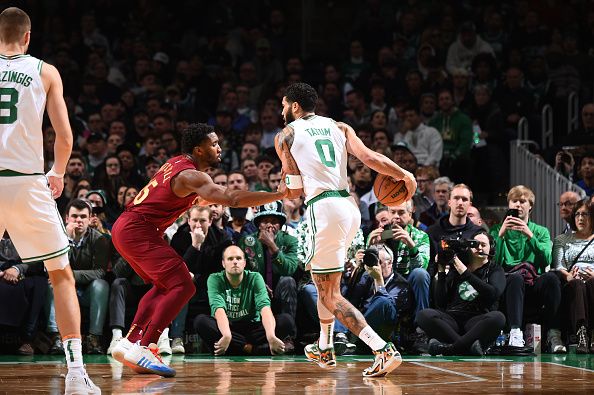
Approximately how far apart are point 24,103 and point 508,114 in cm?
1005

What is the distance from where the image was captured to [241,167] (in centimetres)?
1387

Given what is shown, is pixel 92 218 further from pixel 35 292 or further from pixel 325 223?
pixel 325 223

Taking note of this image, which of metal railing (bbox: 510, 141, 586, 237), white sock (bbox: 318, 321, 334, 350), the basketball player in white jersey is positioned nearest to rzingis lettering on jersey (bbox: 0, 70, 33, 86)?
the basketball player in white jersey

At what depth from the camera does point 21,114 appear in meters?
6.66

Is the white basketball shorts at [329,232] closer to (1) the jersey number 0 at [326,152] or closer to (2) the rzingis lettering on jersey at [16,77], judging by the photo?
(1) the jersey number 0 at [326,152]

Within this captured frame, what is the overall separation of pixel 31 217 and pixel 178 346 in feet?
15.4

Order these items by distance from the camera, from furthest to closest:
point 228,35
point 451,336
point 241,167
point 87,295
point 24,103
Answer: point 228,35 < point 241,167 < point 87,295 < point 451,336 < point 24,103

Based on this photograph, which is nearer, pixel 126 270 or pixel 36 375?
pixel 36 375

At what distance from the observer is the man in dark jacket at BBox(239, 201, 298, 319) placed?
1110 centimetres

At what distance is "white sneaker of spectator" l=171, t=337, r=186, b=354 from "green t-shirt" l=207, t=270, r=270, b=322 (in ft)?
1.68

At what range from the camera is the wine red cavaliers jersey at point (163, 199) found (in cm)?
816

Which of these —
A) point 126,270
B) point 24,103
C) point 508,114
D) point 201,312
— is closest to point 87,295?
point 126,270

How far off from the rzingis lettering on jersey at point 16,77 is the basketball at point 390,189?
3.11 meters

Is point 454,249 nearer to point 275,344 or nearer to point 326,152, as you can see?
point 275,344
